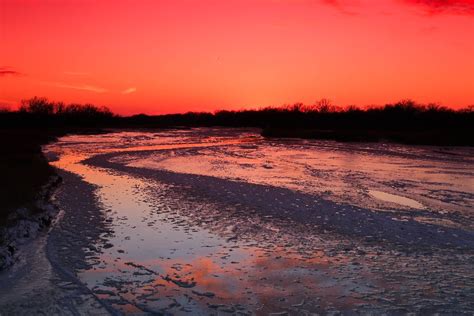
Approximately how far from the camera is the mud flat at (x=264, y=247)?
241 inches

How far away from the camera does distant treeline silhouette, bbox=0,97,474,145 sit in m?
48.7

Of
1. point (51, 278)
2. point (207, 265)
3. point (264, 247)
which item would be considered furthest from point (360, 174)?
point (51, 278)

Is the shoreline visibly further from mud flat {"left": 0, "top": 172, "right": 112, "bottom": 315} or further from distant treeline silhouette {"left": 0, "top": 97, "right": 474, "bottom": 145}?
distant treeline silhouette {"left": 0, "top": 97, "right": 474, "bottom": 145}

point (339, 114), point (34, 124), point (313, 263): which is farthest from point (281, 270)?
point (34, 124)

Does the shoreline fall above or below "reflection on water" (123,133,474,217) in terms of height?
below

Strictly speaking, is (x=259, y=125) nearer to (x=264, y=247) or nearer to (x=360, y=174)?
(x=360, y=174)

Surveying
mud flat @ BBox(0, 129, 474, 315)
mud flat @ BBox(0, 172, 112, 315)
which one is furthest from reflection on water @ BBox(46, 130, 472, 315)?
mud flat @ BBox(0, 172, 112, 315)

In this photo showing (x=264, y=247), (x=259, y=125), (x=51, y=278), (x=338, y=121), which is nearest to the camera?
(x=51, y=278)

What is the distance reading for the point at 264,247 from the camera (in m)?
8.63

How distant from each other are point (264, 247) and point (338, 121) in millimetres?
68770

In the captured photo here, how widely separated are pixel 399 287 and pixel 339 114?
7672cm

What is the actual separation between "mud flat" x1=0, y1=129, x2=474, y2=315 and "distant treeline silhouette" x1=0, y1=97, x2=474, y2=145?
99.8ft

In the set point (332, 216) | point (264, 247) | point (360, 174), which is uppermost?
point (360, 174)

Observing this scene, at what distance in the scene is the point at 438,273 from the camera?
7191 millimetres
